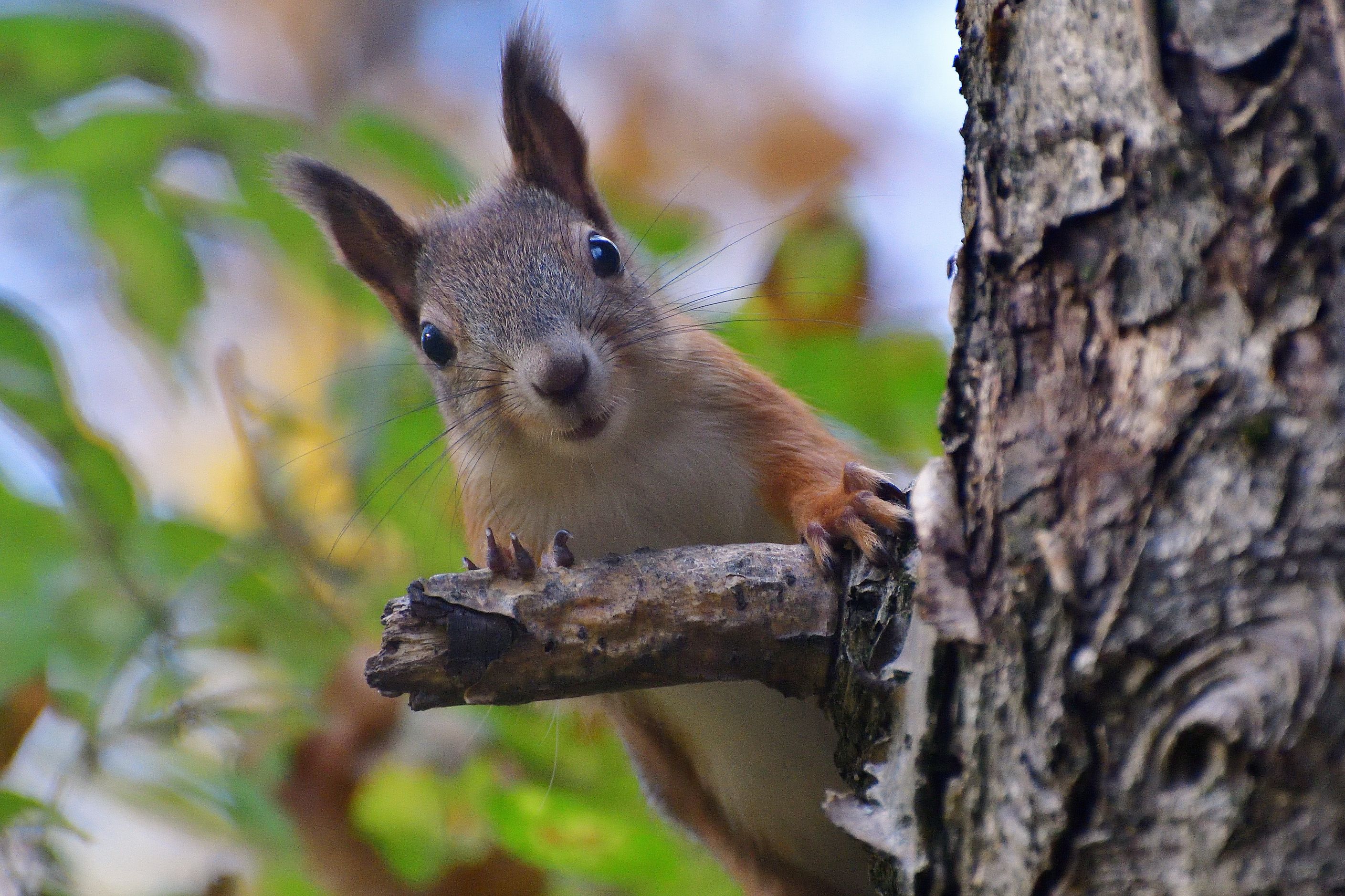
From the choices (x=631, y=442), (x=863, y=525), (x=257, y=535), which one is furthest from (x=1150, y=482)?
(x=257, y=535)

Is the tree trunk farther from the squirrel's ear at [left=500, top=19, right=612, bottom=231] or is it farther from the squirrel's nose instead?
the squirrel's ear at [left=500, top=19, right=612, bottom=231]

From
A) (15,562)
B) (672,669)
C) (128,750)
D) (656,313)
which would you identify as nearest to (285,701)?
(128,750)

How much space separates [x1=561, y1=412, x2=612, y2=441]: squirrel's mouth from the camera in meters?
2.03

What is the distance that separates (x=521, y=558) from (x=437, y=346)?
1.19m

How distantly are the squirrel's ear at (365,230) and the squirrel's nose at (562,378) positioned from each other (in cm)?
71

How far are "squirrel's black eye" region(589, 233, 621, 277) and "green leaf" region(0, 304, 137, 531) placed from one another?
1.00m

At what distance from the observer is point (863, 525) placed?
144 cm

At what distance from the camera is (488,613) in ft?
4.13

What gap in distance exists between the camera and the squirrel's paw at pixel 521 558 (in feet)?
4.34

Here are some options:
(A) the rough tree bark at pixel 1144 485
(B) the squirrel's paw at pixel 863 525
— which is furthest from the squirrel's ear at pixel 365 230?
(A) the rough tree bark at pixel 1144 485

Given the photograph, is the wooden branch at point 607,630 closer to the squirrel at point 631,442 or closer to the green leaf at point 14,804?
the squirrel at point 631,442

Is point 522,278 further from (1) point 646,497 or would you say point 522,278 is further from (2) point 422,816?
(2) point 422,816

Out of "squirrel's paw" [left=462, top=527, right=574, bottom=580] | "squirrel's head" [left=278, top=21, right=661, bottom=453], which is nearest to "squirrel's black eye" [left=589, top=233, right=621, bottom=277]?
"squirrel's head" [left=278, top=21, right=661, bottom=453]

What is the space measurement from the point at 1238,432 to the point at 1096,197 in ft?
0.76
